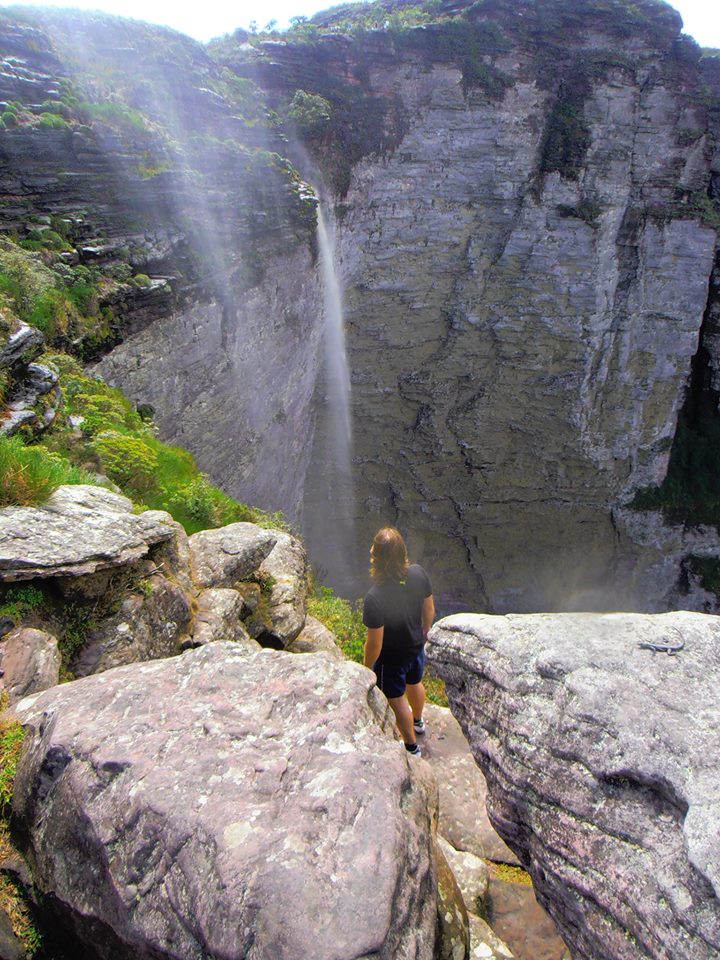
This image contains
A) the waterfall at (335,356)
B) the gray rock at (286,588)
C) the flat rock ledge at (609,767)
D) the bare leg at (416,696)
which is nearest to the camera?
the flat rock ledge at (609,767)

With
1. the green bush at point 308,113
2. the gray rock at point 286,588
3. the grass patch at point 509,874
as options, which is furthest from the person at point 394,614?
the green bush at point 308,113

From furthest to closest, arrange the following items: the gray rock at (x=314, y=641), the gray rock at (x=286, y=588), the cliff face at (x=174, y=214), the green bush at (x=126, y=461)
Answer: the cliff face at (x=174, y=214), the green bush at (x=126, y=461), the gray rock at (x=314, y=641), the gray rock at (x=286, y=588)

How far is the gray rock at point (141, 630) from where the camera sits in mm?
3865

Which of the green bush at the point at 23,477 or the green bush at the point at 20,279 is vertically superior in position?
the green bush at the point at 20,279

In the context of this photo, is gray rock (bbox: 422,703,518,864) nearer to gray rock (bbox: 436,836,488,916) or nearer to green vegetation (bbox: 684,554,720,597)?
gray rock (bbox: 436,836,488,916)

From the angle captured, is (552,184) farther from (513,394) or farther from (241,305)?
(241,305)

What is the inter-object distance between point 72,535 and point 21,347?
284cm

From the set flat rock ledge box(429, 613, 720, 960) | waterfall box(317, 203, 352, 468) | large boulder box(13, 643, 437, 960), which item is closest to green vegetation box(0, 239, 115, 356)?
large boulder box(13, 643, 437, 960)

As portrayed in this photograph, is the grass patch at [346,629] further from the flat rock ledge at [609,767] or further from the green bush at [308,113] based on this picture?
the green bush at [308,113]

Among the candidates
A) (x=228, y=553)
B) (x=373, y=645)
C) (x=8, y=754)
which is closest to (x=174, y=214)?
(x=228, y=553)

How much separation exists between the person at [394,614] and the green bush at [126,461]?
10.5 ft

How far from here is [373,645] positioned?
4348mm

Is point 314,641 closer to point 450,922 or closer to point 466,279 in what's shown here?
point 450,922

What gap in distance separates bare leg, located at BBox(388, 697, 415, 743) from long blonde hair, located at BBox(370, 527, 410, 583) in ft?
3.44
